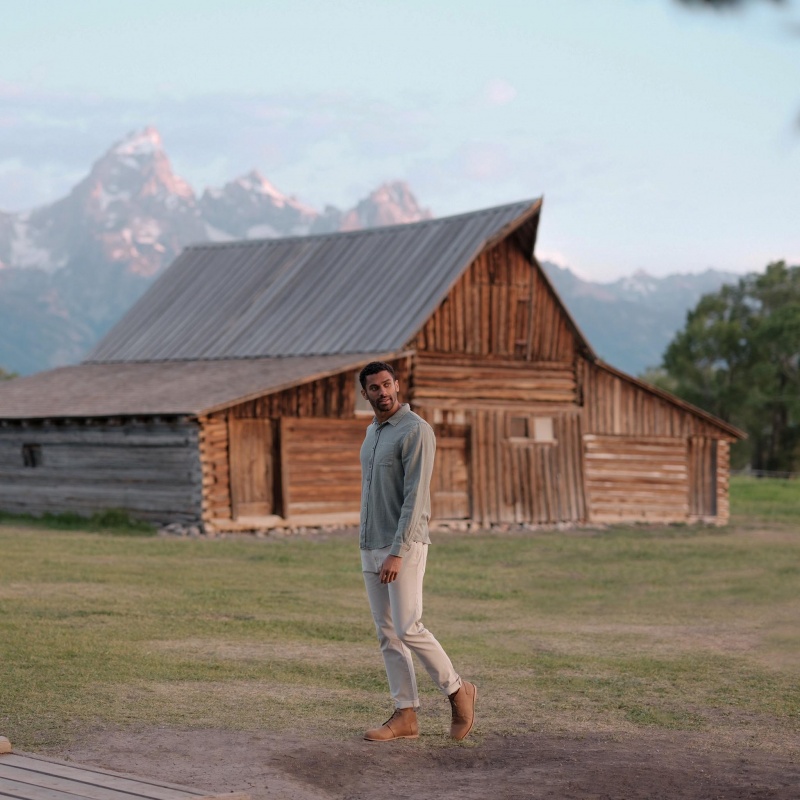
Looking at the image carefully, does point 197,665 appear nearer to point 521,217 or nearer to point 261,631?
point 261,631

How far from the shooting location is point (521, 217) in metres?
31.0

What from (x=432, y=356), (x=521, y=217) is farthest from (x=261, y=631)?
(x=521, y=217)

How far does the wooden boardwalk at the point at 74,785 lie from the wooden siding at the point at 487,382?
76.6ft

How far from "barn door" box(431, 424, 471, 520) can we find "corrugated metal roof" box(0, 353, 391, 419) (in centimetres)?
262

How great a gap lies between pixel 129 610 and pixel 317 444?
13724mm

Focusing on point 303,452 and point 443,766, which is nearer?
point 443,766

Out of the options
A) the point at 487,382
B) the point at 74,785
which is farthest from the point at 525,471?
the point at 74,785

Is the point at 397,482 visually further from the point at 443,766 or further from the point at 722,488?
the point at 722,488

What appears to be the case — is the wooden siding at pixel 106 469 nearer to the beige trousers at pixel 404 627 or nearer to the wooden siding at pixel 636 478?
the wooden siding at pixel 636 478

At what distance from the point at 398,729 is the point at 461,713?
0.38 metres

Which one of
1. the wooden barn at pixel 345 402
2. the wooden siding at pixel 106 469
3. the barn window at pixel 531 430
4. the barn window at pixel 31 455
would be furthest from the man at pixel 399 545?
the barn window at pixel 531 430

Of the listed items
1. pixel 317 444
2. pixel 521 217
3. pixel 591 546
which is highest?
pixel 521 217

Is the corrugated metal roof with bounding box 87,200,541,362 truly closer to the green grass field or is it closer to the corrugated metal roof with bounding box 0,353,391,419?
the corrugated metal roof with bounding box 0,353,391,419

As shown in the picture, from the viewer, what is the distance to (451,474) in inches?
1186
